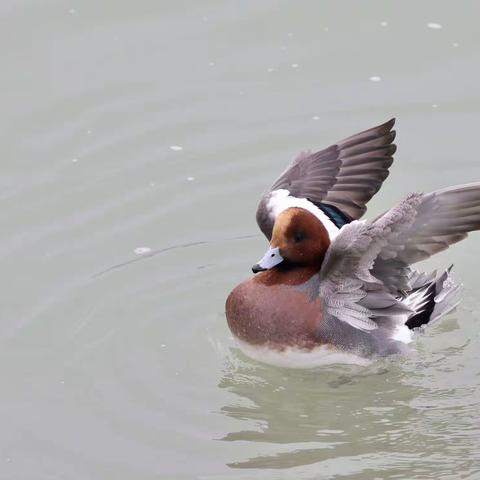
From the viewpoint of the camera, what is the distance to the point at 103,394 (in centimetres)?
761

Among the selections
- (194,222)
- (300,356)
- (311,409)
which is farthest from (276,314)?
(194,222)

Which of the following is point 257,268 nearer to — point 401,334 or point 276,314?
point 276,314

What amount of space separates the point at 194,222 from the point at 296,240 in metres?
1.47

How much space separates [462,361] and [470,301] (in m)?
0.66

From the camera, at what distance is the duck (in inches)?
294

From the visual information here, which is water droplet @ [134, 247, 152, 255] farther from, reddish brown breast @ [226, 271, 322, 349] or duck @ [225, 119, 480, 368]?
reddish brown breast @ [226, 271, 322, 349]

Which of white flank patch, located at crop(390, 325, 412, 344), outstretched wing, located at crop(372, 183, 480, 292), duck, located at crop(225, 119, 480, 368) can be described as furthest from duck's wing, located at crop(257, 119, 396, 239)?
outstretched wing, located at crop(372, 183, 480, 292)

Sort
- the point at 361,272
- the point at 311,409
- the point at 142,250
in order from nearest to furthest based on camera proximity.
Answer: the point at 361,272 → the point at 311,409 → the point at 142,250

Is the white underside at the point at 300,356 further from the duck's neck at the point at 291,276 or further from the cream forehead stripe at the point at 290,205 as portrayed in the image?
the cream forehead stripe at the point at 290,205

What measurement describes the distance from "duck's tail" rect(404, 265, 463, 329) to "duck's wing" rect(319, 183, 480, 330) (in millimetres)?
166

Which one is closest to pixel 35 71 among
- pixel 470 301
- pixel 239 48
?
pixel 239 48

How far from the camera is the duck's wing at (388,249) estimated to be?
282 inches

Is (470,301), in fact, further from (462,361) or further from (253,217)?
(253,217)

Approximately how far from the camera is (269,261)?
780cm
